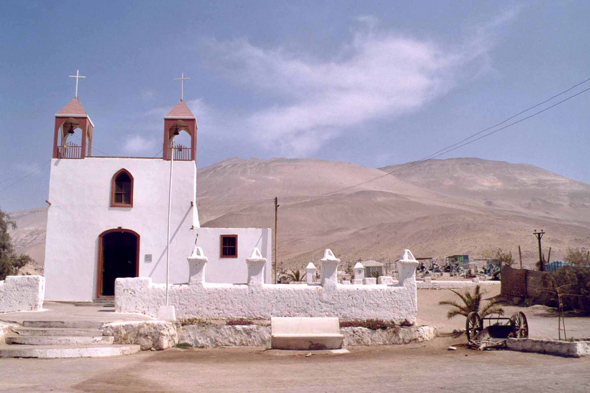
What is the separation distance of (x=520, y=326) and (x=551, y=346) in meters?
2.17

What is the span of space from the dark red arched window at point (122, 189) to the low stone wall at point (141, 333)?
7.42 metres

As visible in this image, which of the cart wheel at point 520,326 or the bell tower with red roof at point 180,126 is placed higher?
the bell tower with red roof at point 180,126

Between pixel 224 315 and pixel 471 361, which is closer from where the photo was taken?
pixel 471 361

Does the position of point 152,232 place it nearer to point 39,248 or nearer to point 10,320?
point 10,320

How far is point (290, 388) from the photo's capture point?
28.2 ft

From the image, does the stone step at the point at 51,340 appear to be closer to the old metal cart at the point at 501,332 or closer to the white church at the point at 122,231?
the white church at the point at 122,231

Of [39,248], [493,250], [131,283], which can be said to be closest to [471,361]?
[131,283]

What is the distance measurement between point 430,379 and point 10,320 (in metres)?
10.6

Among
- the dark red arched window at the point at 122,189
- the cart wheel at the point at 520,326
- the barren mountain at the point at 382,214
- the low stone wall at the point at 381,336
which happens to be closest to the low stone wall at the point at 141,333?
the low stone wall at the point at 381,336

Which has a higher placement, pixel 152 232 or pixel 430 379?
pixel 152 232

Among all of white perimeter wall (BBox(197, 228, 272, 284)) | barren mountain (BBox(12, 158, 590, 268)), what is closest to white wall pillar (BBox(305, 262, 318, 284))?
white perimeter wall (BBox(197, 228, 272, 284))

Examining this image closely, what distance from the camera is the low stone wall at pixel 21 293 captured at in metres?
15.3

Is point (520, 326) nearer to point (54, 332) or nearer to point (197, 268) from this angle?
point (197, 268)

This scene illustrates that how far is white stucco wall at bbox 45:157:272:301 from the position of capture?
18.8m
